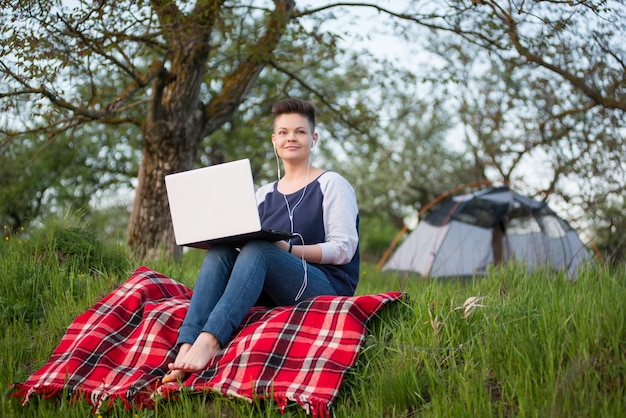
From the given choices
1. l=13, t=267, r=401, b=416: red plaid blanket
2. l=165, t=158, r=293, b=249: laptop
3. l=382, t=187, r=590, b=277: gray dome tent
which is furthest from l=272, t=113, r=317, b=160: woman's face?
l=382, t=187, r=590, b=277: gray dome tent

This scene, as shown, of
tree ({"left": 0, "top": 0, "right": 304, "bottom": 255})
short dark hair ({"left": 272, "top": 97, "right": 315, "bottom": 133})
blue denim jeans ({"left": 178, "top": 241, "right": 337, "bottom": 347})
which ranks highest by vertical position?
tree ({"left": 0, "top": 0, "right": 304, "bottom": 255})

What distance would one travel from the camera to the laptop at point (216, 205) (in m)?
2.72

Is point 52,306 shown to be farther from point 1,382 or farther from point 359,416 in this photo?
point 359,416

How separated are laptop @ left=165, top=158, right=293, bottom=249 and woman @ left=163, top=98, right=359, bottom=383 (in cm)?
16

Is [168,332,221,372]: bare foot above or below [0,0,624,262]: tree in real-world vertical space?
below

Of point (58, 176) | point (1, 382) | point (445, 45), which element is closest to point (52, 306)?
point (1, 382)

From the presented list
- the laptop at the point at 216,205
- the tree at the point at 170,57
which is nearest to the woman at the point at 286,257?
the laptop at the point at 216,205

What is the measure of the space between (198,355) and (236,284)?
33cm

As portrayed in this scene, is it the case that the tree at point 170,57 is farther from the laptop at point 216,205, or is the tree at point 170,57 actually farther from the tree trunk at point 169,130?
the laptop at point 216,205

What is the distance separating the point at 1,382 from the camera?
290 cm

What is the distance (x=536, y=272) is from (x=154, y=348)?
1947mm

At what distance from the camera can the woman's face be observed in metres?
3.29

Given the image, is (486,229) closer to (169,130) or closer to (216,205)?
(169,130)

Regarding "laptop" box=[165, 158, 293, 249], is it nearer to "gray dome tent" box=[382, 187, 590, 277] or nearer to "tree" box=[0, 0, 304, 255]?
"tree" box=[0, 0, 304, 255]
